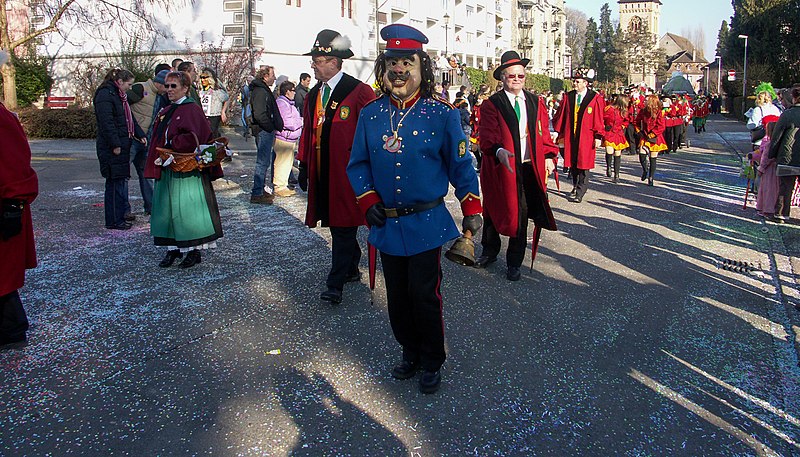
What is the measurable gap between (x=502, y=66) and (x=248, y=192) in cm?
653

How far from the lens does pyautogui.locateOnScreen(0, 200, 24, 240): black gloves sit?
429 centimetres

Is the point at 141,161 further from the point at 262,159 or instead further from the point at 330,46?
the point at 330,46

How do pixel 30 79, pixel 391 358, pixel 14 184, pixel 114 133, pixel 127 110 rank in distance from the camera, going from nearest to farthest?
pixel 14 184
pixel 391 358
pixel 114 133
pixel 127 110
pixel 30 79

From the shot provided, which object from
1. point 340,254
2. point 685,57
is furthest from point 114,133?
point 685,57

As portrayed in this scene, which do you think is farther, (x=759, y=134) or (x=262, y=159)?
(x=262, y=159)

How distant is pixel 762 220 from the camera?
943 cm

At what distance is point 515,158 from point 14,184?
4.02 metres

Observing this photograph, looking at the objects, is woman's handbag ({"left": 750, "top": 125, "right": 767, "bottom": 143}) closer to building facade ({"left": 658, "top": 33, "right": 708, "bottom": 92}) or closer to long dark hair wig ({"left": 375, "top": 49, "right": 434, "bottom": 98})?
long dark hair wig ({"left": 375, "top": 49, "right": 434, "bottom": 98})

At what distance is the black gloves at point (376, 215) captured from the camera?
380 cm

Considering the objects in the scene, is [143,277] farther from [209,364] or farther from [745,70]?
[745,70]

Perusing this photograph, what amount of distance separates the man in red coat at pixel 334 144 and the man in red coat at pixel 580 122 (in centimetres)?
570

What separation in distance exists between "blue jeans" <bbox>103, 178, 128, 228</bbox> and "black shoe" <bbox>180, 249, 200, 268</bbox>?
86.8 inches

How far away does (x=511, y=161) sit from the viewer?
609 cm

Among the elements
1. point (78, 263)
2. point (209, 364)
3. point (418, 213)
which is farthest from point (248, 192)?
point (418, 213)
